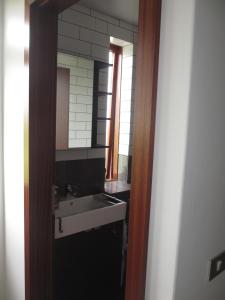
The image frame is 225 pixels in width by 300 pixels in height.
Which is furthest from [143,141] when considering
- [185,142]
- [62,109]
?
[62,109]

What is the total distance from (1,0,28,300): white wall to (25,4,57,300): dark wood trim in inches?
2.7

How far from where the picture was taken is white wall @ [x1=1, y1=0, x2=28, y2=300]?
1396mm

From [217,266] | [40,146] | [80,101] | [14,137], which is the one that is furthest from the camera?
[80,101]

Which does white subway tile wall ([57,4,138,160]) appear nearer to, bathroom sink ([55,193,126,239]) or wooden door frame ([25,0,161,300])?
bathroom sink ([55,193,126,239])

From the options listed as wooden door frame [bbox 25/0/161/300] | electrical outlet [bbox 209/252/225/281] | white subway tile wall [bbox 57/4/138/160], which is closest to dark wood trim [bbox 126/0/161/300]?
wooden door frame [bbox 25/0/161/300]

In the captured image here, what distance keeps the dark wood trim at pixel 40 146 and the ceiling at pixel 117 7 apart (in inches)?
33.8

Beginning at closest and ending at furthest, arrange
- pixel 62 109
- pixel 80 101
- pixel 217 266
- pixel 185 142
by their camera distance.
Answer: pixel 185 142 → pixel 217 266 → pixel 62 109 → pixel 80 101

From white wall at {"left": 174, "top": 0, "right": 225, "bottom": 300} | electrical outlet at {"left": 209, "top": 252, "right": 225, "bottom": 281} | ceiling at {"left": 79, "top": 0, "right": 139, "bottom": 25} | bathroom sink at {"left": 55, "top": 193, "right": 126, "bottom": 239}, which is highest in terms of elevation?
ceiling at {"left": 79, "top": 0, "right": 139, "bottom": 25}

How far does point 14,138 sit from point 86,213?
30.0 inches

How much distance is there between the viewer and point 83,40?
213 cm

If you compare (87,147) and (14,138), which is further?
(87,147)

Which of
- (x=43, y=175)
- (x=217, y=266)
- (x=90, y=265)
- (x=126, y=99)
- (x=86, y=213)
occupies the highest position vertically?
(x=126, y=99)

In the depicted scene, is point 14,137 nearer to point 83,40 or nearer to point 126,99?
point 83,40

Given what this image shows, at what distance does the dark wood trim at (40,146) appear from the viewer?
1.31 metres
